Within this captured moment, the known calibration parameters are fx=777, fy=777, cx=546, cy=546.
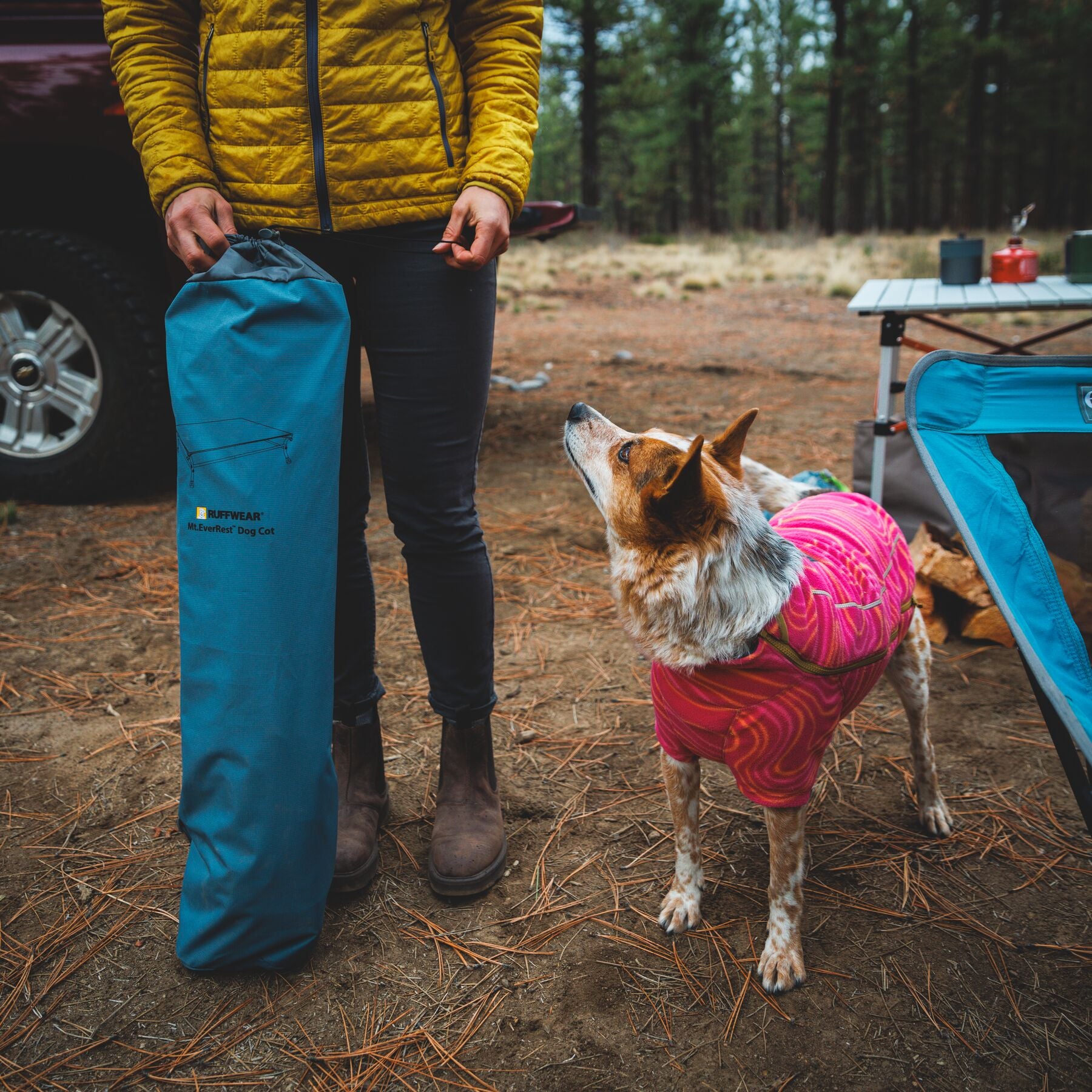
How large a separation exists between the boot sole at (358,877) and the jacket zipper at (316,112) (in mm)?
1505

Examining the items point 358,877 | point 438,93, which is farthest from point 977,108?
point 358,877

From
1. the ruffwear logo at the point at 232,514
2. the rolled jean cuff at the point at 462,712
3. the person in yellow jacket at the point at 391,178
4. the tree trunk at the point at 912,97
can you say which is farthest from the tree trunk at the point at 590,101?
the ruffwear logo at the point at 232,514

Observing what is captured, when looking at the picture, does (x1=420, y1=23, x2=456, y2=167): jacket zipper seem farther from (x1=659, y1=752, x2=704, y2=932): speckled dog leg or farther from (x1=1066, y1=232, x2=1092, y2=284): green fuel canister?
(x1=1066, y1=232, x2=1092, y2=284): green fuel canister

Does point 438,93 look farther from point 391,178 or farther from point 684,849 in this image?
point 684,849

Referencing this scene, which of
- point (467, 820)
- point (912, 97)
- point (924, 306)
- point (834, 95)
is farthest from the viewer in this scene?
point (912, 97)

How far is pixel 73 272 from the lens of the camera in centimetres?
365

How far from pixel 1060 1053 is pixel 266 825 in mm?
1634

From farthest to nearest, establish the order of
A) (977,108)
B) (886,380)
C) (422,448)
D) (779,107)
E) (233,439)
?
(779,107)
(977,108)
(886,380)
(422,448)
(233,439)

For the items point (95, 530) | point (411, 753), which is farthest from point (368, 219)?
point (95, 530)

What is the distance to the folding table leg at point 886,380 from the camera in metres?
3.28

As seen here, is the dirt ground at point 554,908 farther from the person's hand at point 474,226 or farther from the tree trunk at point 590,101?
the tree trunk at point 590,101

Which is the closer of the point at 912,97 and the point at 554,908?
the point at 554,908

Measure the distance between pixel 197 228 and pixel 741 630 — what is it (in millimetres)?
1427

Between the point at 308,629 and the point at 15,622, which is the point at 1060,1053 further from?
the point at 15,622
